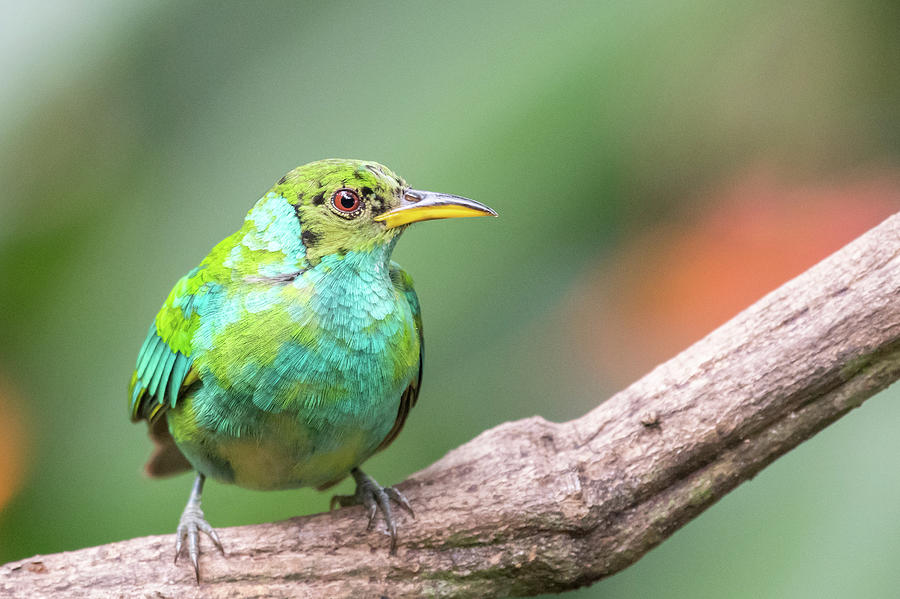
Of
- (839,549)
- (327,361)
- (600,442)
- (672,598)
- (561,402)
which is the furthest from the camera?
(561,402)

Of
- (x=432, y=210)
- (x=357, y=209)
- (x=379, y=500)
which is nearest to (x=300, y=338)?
(x=357, y=209)

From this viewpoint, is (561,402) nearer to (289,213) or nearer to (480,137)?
(480,137)

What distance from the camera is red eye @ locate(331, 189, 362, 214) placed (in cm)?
335

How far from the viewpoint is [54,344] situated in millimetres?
5301

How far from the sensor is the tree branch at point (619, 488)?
3322 mm

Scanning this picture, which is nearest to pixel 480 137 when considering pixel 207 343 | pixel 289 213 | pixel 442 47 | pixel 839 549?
pixel 442 47

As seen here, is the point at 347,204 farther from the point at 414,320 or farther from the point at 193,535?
the point at 193,535

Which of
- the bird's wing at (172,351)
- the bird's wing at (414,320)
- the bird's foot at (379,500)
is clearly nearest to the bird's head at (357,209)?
the bird's wing at (414,320)

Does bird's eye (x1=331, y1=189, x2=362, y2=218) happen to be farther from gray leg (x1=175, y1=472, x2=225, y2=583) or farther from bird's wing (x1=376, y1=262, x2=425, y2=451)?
gray leg (x1=175, y1=472, x2=225, y2=583)

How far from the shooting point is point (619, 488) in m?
3.38

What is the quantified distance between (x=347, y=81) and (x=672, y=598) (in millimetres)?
3235

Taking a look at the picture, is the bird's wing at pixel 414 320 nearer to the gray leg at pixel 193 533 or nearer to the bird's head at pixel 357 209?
the bird's head at pixel 357 209

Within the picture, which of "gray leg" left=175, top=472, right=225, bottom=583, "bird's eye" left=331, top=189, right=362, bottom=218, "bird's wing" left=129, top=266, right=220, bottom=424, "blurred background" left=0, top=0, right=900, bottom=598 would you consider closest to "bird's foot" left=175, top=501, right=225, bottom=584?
"gray leg" left=175, top=472, right=225, bottom=583

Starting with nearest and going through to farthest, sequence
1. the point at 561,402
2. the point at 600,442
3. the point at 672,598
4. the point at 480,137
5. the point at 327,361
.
A: the point at 327,361
the point at 600,442
the point at 672,598
the point at 480,137
the point at 561,402
